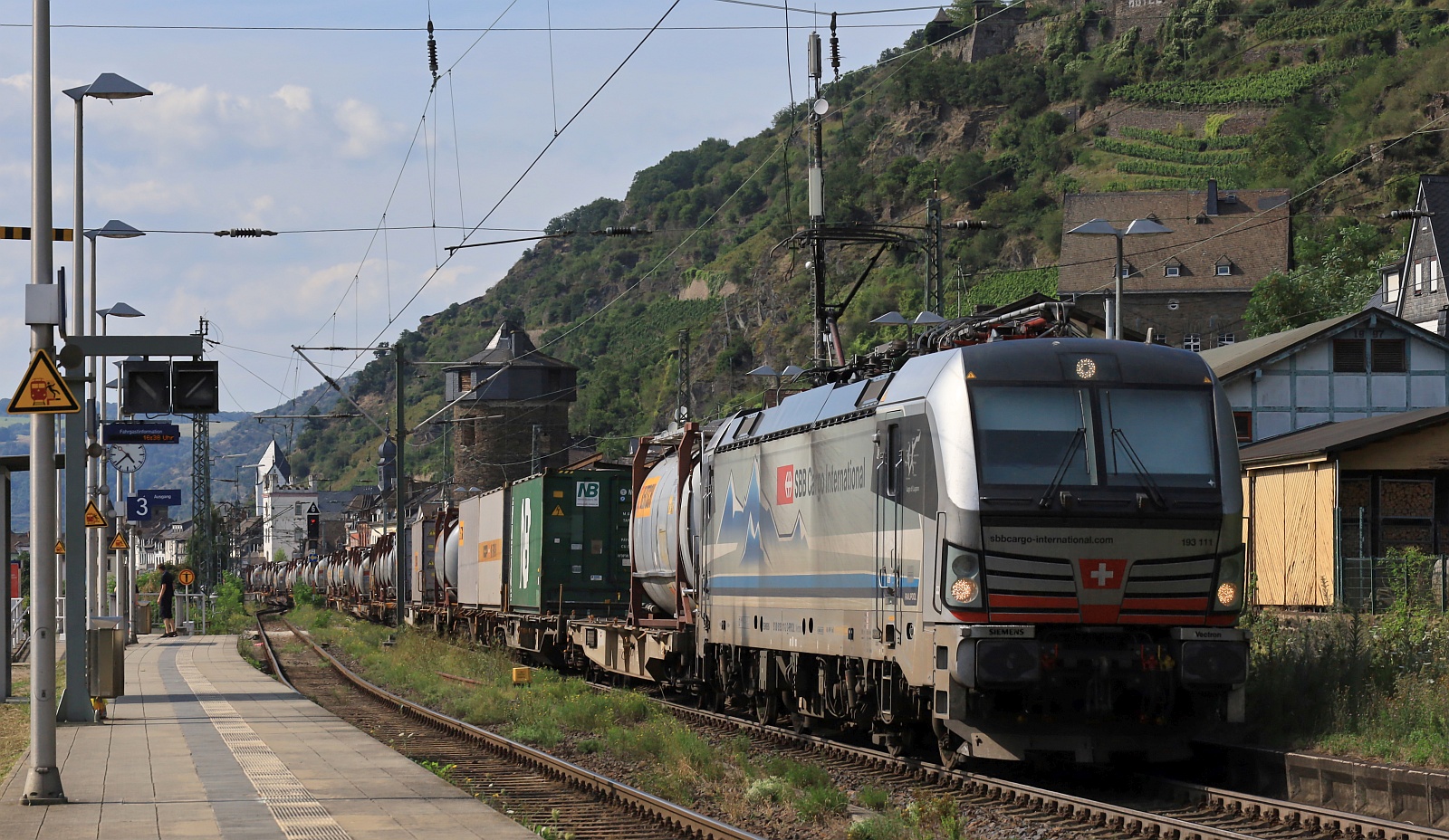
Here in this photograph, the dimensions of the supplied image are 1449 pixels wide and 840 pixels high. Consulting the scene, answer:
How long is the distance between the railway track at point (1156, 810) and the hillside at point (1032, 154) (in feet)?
288

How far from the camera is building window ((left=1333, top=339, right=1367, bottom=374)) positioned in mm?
41562

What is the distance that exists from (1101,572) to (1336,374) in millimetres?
31924

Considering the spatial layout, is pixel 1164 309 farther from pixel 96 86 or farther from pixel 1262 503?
pixel 96 86

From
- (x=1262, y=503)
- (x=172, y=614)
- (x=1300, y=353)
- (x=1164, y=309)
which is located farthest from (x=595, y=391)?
(x=1262, y=503)

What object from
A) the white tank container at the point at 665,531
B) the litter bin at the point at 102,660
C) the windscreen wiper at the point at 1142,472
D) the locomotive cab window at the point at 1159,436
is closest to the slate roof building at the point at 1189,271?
the white tank container at the point at 665,531

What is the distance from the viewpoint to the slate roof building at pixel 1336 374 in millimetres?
41000

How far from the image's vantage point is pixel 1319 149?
128500mm

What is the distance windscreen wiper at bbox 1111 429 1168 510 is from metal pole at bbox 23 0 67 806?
8.57 m

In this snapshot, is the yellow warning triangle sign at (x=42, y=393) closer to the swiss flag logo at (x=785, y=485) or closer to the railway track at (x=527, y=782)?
the railway track at (x=527, y=782)

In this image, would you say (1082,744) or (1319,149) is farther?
(1319,149)

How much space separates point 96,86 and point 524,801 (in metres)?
12.6

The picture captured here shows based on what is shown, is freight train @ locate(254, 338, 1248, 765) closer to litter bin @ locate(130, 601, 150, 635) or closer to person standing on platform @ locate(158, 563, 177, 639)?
litter bin @ locate(130, 601, 150, 635)

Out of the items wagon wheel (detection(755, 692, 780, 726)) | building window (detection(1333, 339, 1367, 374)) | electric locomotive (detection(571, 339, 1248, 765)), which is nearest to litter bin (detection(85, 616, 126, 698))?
wagon wheel (detection(755, 692, 780, 726))

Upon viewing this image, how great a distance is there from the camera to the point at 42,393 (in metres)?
12.3
